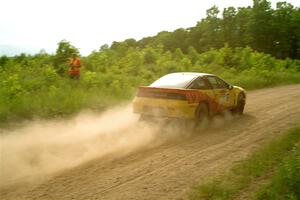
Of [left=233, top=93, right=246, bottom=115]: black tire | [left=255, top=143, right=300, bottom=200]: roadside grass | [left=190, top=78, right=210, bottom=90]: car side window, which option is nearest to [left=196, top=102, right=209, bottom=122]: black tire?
[left=190, top=78, right=210, bottom=90]: car side window

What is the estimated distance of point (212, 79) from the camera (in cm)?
1188

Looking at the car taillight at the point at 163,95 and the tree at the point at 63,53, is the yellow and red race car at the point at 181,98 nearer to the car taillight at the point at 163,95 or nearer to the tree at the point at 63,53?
the car taillight at the point at 163,95

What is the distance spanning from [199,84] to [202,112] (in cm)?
73

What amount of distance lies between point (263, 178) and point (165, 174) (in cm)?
157

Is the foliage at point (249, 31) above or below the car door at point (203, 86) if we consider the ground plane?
above

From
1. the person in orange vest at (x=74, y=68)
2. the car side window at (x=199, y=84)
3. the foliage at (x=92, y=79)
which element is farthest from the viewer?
the person in orange vest at (x=74, y=68)

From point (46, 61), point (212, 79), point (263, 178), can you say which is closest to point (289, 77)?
point (46, 61)

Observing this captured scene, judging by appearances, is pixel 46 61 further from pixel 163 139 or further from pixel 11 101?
pixel 163 139

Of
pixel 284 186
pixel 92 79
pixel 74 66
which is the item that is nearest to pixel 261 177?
pixel 284 186

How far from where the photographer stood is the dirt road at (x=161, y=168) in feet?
20.6

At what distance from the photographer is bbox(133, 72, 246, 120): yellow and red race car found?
10.3 metres

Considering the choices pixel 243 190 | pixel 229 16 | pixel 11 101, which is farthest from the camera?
pixel 229 16

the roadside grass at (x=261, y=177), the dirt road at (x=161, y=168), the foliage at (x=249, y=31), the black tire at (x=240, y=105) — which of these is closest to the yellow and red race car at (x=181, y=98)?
the dirt road at (x=161, y=168)

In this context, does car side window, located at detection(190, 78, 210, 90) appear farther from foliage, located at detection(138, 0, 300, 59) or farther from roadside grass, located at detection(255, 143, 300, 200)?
foliage, located at detection(138, 0, 300, 59)
